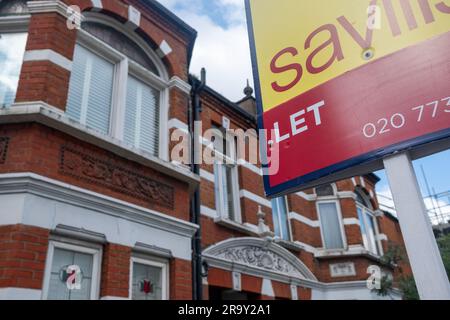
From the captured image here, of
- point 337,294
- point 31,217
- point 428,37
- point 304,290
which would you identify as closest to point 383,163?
point 428,37

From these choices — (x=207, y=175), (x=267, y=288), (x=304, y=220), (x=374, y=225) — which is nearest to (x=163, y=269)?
(x=207, y=175)

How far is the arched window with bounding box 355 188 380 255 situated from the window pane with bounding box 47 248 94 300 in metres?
10.4

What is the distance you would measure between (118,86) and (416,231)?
18.9 ft

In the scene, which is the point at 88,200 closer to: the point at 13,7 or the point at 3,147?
the point at 3,147

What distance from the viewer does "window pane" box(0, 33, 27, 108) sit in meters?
5.65

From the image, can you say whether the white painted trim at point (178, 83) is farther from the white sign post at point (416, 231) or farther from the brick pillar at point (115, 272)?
the white sign post at point (416, 231)

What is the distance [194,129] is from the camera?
29.3ft

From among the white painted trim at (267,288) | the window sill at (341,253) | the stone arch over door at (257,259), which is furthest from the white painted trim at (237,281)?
the window sill at (341,253)

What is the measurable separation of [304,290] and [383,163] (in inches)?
359

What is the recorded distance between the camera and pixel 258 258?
9.38 meters

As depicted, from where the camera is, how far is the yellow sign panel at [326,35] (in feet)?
7.65

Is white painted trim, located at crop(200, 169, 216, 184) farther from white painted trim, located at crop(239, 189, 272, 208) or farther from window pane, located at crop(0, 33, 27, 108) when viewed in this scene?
window pane, located at crop(0, 33, 27, 108)

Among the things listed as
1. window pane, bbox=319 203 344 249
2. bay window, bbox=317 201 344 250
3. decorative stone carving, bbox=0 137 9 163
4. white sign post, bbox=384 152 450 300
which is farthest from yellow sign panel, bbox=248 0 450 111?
window pane, bbox=319 203 344 249

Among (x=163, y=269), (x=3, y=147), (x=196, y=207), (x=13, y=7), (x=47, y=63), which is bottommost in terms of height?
(x=163, y=269)
